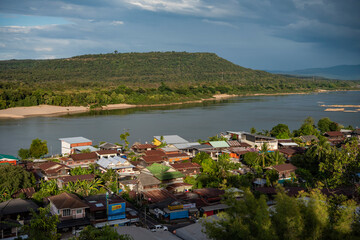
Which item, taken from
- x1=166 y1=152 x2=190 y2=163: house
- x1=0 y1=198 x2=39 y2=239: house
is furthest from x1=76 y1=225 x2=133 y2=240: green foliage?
x1=166 y1=152 x2=190 y2=163: house

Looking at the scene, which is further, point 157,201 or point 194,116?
point 194,116

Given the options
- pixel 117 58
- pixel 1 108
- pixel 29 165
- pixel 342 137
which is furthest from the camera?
pixel 117 58

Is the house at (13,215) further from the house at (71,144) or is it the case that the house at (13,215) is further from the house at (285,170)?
the house at (285,170)

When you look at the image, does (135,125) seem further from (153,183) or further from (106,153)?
(153,183)

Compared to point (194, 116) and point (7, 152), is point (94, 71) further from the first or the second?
point (7, 152)

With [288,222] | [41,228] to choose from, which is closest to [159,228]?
[41,228]

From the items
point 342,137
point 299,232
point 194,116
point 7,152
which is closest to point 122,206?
point 299,232
